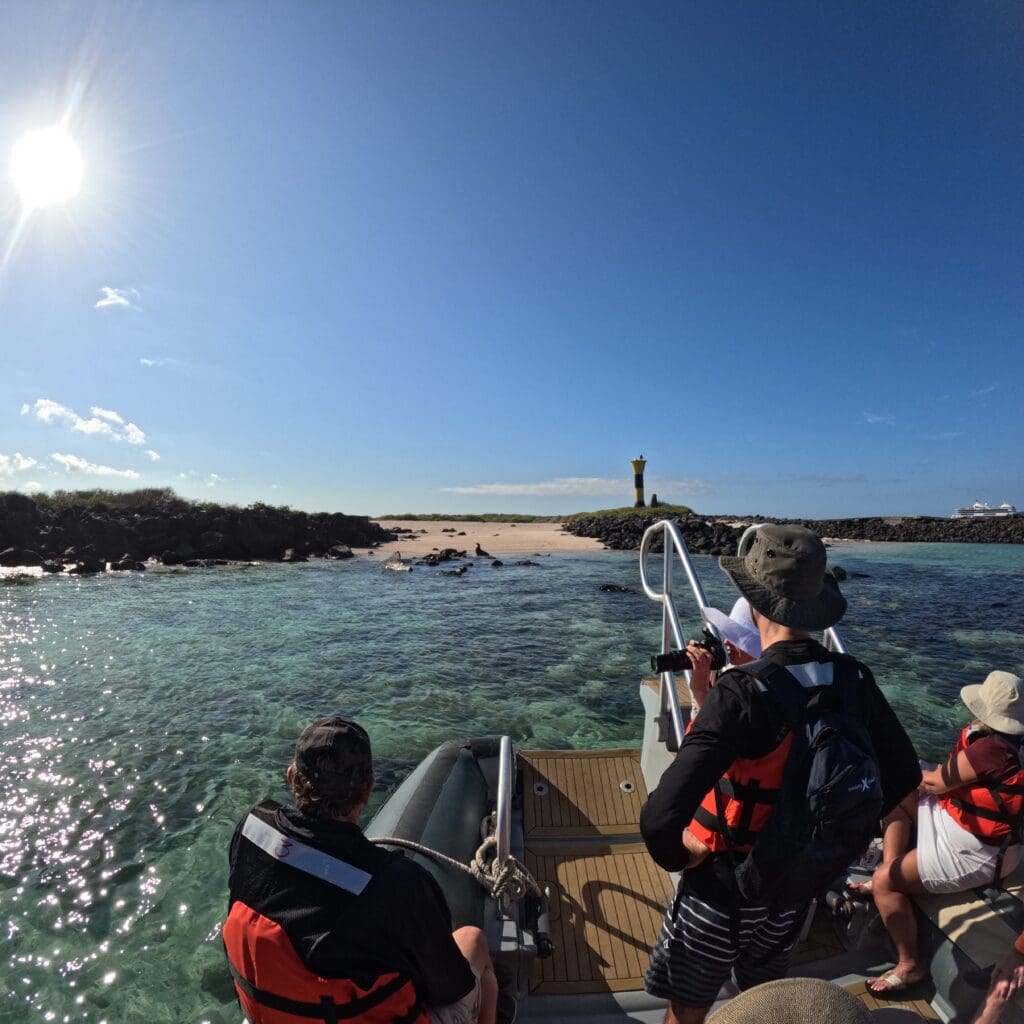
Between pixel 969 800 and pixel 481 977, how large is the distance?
2.35 metres

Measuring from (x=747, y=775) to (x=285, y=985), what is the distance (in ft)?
4.96

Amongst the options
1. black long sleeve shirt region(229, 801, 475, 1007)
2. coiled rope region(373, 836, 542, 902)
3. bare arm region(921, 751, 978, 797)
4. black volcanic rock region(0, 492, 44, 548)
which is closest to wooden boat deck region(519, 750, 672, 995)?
coiled rope region(373, 836, 542, 902)

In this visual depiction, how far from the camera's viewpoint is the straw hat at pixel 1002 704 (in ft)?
8.30

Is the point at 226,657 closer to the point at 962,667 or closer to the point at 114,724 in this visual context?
the point at 114,724

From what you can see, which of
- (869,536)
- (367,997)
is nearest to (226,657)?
(367,997)

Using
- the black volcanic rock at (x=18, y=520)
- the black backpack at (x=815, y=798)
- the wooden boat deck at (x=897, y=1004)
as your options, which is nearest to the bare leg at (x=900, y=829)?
the wooden boat deck at (x=897, y=1004)

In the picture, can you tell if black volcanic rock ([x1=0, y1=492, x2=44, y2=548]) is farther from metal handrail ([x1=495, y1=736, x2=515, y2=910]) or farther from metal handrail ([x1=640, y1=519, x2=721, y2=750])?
metal handrail ([x1=640, y1=519, x2=721, y2=750])

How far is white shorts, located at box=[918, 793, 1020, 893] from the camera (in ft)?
8.43

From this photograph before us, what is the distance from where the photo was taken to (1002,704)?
8.39 feet

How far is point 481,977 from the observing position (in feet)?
7.38

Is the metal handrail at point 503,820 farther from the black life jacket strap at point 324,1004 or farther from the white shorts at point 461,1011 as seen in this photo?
the black life jacket strap at point 324,1004

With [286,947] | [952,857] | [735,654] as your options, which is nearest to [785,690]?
[735,654]

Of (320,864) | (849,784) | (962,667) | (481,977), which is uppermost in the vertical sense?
(849,784)

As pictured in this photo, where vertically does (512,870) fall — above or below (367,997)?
below
